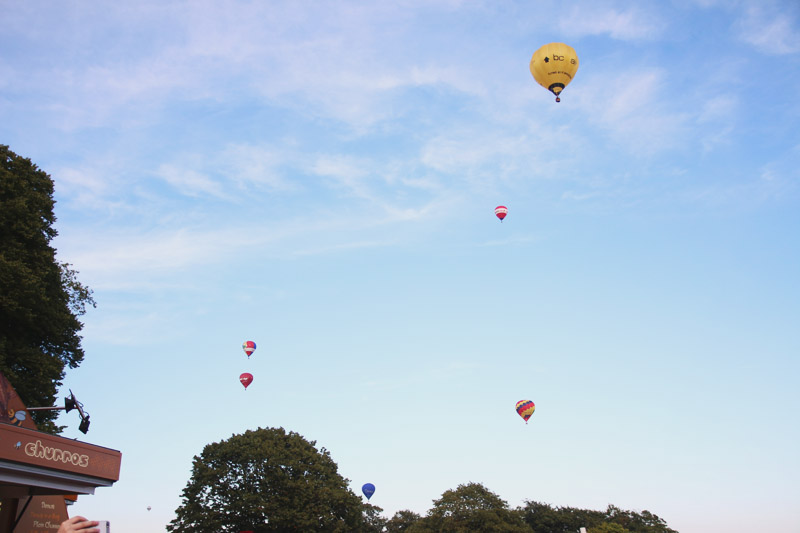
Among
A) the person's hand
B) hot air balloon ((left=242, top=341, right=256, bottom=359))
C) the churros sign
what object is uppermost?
hot air balloon ((left=242, top=341, right=256, bottom=359))

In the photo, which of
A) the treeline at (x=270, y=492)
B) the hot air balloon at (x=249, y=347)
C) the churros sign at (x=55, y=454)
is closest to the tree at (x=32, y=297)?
the churros sign at (x=55, y=454)

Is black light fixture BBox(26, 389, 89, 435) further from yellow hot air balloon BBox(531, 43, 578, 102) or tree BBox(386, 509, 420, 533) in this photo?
tree BBox(386, 509, 420, 533)

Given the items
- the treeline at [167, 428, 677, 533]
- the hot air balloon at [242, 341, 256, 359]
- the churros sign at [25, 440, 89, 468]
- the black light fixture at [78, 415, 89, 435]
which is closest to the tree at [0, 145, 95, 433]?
the black light fixture at [78, 415, 89, 435]

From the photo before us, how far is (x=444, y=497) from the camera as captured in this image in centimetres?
6297

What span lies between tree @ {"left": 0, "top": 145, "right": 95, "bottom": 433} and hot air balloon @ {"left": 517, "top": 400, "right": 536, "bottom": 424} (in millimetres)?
→ 42305

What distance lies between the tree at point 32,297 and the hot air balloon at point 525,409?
139ft

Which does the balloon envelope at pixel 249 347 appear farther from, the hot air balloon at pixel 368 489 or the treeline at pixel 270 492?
the hot air balloon at pixel 368 489

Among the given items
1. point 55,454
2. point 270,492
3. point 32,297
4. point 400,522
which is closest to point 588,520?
point 400,522

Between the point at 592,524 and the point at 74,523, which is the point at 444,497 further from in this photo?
the point at 74,523

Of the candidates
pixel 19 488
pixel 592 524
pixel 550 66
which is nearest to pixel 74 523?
pixel 19 488

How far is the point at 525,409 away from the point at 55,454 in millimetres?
53876

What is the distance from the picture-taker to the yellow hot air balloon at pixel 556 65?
41.4 metres

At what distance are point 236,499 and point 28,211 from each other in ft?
94.3

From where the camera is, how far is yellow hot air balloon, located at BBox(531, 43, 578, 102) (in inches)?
1630
